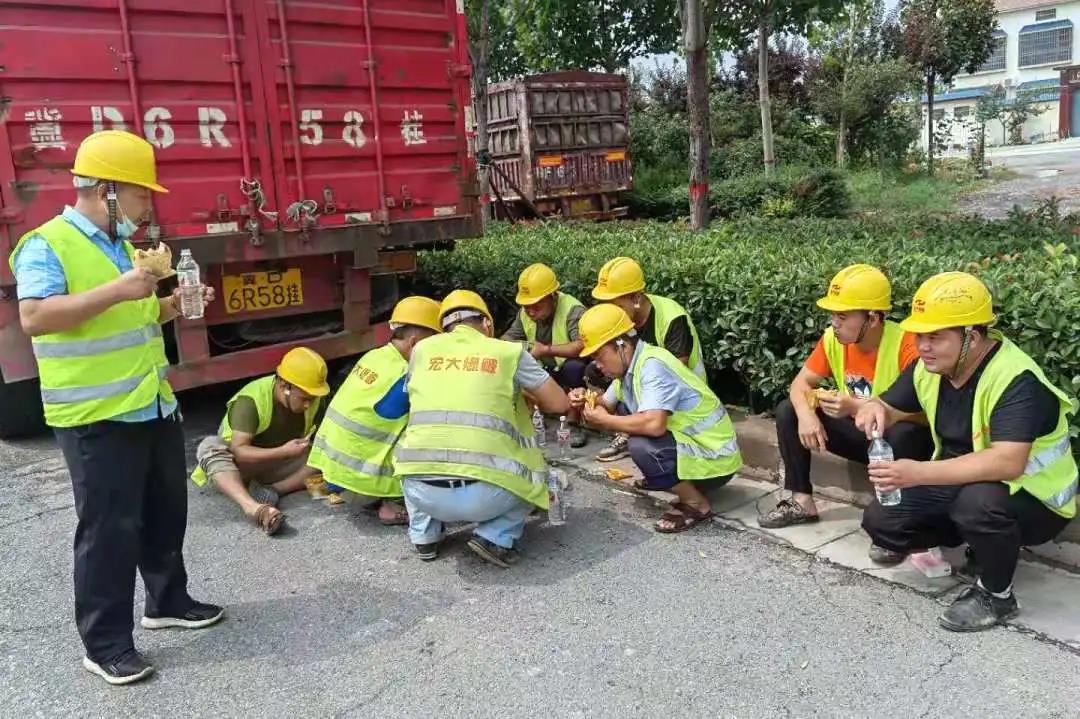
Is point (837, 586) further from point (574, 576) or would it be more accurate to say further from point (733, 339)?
point (733, 339)

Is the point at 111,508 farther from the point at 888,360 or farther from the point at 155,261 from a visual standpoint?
the point at 888,360

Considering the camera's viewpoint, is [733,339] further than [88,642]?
Yes

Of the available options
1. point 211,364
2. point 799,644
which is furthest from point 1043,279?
point 211,364

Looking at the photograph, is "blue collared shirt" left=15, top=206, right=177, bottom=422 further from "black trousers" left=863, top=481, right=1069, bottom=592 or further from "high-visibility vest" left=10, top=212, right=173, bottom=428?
"black trousers" left=863, top=481, right=1069, bottom=592

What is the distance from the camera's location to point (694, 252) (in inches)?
218

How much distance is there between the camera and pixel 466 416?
11.7ft

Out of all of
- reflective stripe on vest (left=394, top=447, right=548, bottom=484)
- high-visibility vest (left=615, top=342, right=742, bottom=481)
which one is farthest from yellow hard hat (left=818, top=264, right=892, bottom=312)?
reflective stripe on vest (left=394, top=447, right=548, bottom=484)

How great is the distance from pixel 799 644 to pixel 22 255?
2770mm

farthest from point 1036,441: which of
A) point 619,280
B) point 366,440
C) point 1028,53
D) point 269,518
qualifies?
point 1028,53

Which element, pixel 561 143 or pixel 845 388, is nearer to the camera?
pixel 845 388

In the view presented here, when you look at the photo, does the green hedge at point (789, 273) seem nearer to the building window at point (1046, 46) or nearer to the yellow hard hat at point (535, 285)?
the yellow hard hat at point (535, 285)

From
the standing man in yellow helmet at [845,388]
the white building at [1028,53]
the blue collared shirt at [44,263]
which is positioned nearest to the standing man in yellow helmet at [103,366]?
the blue collared shirt at [44,263]

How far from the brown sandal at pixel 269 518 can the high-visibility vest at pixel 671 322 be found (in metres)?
2.08

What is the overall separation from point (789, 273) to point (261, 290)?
3047 millimetres
